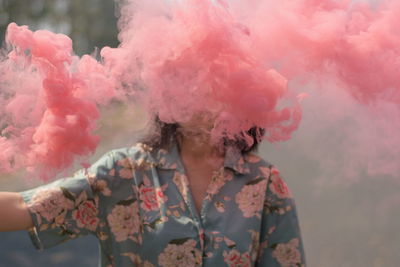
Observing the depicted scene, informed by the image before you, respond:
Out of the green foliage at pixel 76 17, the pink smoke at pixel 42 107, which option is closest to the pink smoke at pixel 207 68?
the pink smoke at pixel 42 107

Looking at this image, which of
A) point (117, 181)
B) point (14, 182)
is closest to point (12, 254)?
point (14, 182)

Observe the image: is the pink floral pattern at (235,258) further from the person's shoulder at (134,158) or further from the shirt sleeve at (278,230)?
the person's shoulder at (134,158)

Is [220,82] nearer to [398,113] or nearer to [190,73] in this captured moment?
[190,73]

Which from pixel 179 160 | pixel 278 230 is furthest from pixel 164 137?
pixel 278 230

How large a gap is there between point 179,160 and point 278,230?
0.23m

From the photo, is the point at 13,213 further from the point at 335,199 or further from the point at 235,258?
the point at 335,199

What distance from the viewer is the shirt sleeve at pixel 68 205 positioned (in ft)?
2.44

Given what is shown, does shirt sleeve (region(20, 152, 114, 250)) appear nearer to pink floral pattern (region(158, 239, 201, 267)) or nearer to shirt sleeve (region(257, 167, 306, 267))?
pink floral pattern (region(158, 239, 201, 267))

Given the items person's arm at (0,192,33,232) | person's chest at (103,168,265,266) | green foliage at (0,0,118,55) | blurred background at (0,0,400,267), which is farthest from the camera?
green foliage at (0,0,118,55)

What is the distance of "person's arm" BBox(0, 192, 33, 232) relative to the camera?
2.24 ft

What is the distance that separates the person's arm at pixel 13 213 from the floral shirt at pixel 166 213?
0.02 meters

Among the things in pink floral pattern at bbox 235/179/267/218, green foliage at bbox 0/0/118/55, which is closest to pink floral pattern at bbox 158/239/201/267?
pink floral pattern at bbox 235/179/267/218

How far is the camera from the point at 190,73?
71 cm

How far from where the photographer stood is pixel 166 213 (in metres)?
0.80
